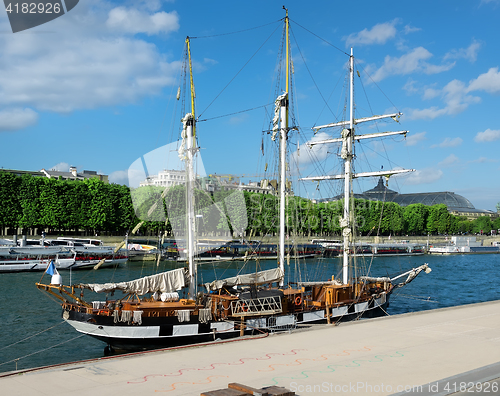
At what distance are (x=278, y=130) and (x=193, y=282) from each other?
1440cm

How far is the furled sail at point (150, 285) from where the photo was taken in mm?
26297

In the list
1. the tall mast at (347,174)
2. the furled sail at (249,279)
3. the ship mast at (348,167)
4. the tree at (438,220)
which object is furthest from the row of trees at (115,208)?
the tree at (438,220)

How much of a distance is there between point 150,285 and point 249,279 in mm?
6342

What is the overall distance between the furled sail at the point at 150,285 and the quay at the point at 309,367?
6781 mm

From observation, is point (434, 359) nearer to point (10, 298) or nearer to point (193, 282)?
point (193, 282)

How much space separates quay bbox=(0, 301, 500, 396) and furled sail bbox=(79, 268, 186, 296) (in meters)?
6.78

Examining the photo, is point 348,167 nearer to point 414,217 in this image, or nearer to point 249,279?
point 249,279

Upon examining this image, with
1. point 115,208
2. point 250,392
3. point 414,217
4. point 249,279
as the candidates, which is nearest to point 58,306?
point 249,279

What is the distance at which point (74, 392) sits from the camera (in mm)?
14922

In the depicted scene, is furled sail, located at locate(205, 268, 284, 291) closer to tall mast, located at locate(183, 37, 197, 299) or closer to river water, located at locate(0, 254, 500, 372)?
tall mast, located at locate(183, 37, 197, 299)

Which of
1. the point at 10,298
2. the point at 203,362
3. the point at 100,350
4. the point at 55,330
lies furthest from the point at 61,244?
the point at 203,362

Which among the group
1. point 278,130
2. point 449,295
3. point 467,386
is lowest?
point 449,295

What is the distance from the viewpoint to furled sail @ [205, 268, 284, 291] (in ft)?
96.4

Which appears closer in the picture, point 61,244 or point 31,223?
point 61,244
